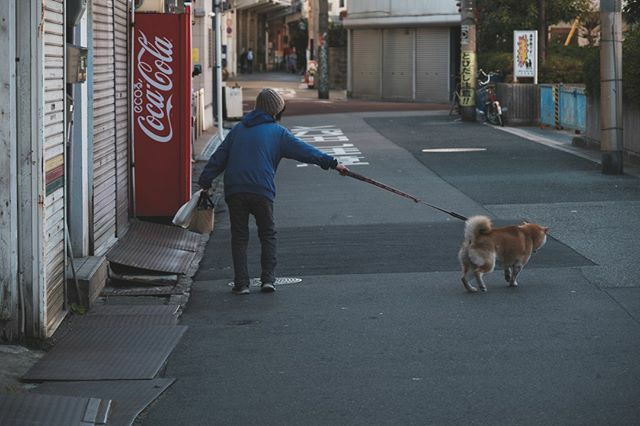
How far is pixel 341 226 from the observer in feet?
47.6

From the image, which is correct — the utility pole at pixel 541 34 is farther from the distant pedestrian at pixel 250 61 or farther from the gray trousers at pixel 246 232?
the distant pedestrian at pixel 250 61

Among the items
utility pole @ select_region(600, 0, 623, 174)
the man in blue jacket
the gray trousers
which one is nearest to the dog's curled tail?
the man in blue jacket

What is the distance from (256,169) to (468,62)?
26.2 m

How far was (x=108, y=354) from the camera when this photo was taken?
8172 mm

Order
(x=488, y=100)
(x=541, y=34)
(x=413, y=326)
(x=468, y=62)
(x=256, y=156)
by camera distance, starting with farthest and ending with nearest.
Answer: (x=468, y=62), (x=541, y=34), (x=488, y=100), (x=256, y=156), (x=413, y=326)

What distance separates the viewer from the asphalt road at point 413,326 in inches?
265

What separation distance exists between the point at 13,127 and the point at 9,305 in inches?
46.5

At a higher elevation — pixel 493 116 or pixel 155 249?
pixel 493 116

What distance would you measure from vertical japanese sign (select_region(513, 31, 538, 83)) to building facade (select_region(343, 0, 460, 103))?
1409 centimetres

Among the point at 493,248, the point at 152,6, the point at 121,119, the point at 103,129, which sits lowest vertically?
the point at 493,248

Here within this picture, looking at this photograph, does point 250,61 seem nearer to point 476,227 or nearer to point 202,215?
point 202,215

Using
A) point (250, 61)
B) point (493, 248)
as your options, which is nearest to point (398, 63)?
point (250, 61)

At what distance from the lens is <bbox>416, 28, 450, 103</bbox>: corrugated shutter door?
48500mm

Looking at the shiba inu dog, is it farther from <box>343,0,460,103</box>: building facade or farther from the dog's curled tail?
<box>343,0,460,103</box>: building facade
